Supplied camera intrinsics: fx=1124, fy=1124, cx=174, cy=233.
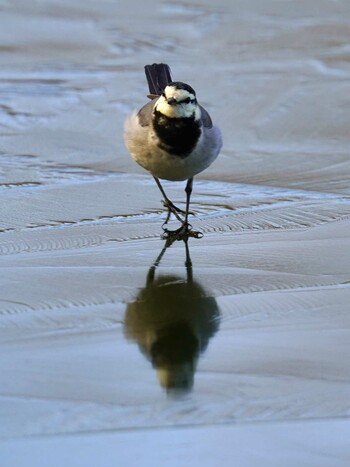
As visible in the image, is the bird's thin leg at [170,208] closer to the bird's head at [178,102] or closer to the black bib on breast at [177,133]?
the black bib on breast at [177,133]

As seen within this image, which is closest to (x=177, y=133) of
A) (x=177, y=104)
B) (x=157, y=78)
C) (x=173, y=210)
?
(x=177, y=104)

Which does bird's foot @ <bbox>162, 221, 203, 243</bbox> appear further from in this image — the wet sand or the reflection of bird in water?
the reflection of bird in water

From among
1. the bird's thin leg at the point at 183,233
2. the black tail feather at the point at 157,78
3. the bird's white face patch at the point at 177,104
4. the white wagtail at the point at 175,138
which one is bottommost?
the bird's thin leg at the point at 183,233

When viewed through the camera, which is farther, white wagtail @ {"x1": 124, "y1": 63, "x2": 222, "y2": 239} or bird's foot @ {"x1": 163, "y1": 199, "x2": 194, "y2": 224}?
bird's foot @ {"x1": 163, "y1": 199, "x2": 194, "y2": 224}

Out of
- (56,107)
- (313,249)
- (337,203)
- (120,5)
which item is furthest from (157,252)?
(120,5)

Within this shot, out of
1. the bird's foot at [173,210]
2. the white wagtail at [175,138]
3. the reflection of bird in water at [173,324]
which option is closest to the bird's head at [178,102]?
the white wagtail at [175,138]

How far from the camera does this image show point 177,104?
254 inches

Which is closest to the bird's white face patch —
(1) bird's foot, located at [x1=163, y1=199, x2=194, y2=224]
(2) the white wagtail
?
(2) the white wagtail

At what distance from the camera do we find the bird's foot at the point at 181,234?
21.2ft

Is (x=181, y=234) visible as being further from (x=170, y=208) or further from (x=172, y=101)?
(x=172, y=101)

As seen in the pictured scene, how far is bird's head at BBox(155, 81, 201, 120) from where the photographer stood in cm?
640

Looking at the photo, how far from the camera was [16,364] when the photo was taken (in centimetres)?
443

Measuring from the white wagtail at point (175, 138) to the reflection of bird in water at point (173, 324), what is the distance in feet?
3.42

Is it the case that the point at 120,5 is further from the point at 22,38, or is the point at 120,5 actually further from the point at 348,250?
the point at 348,250
